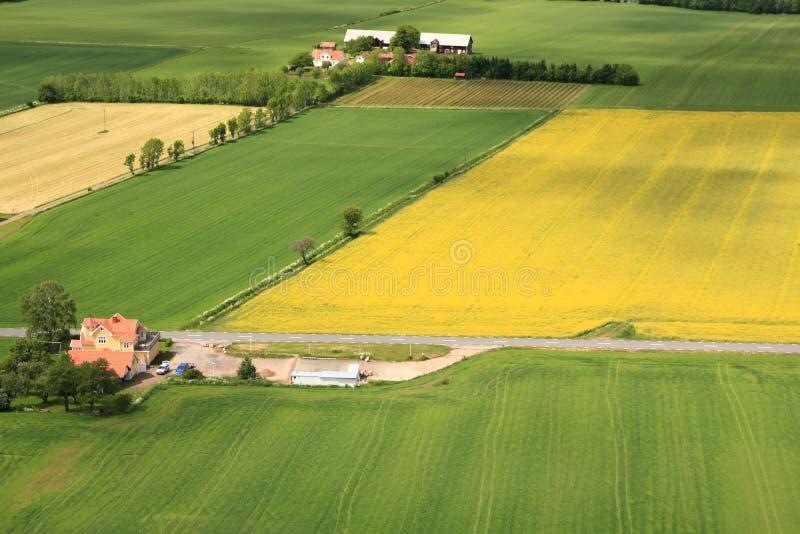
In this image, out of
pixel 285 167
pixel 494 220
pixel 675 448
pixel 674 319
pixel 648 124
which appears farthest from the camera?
pixel 648 124

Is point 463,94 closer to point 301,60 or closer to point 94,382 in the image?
point 301,60

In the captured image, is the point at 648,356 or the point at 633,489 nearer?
the point at 633,489

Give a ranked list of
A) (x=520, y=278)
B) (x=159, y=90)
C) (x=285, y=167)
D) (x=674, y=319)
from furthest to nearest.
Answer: (x=159, y=90) → (x=285, y=167) → (x=520, y=278) → (x=674, y=319)

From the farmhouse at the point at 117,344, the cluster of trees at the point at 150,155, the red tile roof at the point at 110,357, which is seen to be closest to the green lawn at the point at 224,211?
the cluster of trees at the point at 150,155

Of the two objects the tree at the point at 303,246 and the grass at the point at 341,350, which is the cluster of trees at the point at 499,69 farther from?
the grass at the point at 341,350

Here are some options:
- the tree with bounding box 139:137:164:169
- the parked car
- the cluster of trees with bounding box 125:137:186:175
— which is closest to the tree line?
the cluster of trees with bounding box 125:137:186:175

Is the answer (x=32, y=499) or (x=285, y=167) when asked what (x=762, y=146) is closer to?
(x=285, y=167)

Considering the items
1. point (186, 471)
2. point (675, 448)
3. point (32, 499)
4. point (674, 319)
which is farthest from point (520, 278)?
point (32, 499)
